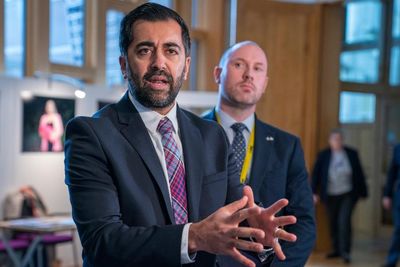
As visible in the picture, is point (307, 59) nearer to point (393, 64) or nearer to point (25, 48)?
point (393, 64)

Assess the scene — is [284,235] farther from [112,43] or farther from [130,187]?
[112,43]

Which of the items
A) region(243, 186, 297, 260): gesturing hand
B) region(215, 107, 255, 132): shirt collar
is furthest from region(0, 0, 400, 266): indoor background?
region(243, 186, 297, 260): gesturing hand

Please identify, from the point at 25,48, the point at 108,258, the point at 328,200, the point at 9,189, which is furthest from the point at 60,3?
the point at 108,258

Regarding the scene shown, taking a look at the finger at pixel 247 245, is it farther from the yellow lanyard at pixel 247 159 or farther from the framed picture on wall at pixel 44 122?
the framed picture on wall at pixel 44 122

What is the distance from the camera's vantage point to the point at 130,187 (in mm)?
1410

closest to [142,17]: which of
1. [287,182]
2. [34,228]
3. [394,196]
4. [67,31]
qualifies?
[287,182]

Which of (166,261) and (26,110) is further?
(26,110)

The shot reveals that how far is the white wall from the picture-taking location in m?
5.91

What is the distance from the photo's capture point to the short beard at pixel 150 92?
4.91 feet

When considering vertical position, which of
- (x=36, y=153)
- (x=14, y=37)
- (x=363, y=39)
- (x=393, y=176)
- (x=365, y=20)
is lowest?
(x=393, y=176)

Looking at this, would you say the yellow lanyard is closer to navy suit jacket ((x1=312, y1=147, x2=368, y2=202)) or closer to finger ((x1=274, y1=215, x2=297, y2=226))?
finger ((x1=274, y1=215, x2=297, y2=226))

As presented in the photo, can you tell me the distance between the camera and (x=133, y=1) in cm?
732

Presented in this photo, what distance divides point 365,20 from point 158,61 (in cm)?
865

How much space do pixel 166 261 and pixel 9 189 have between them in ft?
16.5
